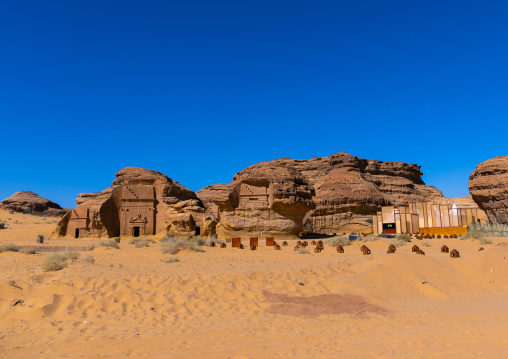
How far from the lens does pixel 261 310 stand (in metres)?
7.91

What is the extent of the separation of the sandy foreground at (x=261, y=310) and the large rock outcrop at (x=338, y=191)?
15595 millimetres

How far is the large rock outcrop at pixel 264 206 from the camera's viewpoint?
27.9 meters

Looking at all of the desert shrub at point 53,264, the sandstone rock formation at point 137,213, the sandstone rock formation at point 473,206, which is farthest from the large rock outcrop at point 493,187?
the desert shrub at point 53,264

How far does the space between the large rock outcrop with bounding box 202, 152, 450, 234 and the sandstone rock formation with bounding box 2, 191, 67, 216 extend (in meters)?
46.1

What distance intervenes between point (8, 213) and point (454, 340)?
68.8m

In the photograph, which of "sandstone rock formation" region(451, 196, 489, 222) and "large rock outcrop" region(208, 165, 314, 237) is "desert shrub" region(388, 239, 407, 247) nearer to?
"large rock outcrop" region(208, 165, 314, 237)

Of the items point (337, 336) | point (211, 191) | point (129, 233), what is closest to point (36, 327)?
point (337, 336)

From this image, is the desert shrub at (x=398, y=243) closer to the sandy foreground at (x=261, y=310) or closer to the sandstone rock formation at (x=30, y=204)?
the sandy foreground at (x=261, y=310)

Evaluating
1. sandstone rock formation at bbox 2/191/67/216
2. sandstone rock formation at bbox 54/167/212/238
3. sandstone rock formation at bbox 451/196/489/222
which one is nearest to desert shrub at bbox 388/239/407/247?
sandstone rock formation at bbox 54/167/212/238

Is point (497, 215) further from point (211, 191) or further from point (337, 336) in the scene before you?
point (211, 191)

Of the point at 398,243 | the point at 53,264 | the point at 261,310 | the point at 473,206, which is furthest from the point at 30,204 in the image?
the point at 473,206

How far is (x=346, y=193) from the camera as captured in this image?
148ft

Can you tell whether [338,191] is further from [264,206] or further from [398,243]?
[398,243]

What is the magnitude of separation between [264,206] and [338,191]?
67.4ft
